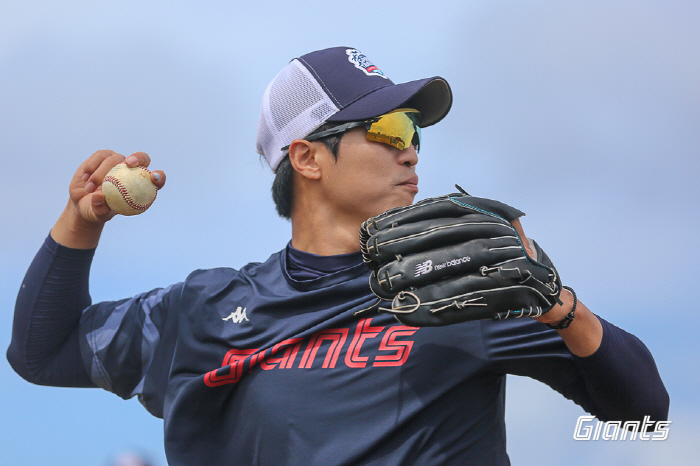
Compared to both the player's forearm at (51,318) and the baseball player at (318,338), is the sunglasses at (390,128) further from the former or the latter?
the player's forearm at (51,318)

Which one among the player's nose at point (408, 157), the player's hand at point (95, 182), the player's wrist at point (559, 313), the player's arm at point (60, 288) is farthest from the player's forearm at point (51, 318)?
the player's wrist at point (559, 313)

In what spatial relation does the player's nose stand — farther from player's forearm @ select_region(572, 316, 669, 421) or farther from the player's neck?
player's forearm @ select_region(572, 316, 669, 421)

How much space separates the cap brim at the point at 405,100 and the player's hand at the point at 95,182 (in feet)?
3.46

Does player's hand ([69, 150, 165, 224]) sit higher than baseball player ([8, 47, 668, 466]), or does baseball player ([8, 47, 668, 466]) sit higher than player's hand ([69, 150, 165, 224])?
player's hand ([69, 150, 165, 224])

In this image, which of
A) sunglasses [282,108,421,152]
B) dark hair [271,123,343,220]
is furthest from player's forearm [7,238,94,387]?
sunglasses [282,108,421,152]

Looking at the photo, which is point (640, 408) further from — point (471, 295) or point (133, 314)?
point (133, 314)

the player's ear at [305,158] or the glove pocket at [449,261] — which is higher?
the player's ear at [305,158]

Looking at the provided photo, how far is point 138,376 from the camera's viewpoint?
3.96 metres

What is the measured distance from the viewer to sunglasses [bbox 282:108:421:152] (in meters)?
3.71

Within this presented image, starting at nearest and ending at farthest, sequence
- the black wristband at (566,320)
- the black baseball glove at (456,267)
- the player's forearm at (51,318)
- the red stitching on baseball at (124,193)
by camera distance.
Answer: the black baseball glove at (456,267) → the black wristband at (566,320) → the red stitching on baseball at (124,193) → the player's forearm at (51,318)

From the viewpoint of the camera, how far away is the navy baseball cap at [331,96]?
3.83m

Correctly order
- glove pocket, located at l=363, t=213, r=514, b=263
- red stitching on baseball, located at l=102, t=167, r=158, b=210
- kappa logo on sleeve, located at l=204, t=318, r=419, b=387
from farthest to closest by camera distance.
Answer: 1. red stitching on baseball, located at l=102, t=167, r=158, b=210
2. kappa logo on sleeve, located at l=204, t=318, r=419, b=387
3. glove pocket, located at l=363, t=213, r=514, b=263

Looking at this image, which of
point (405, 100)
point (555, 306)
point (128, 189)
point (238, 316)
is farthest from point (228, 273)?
point (555, 306)

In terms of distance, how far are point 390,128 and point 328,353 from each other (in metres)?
1.24
